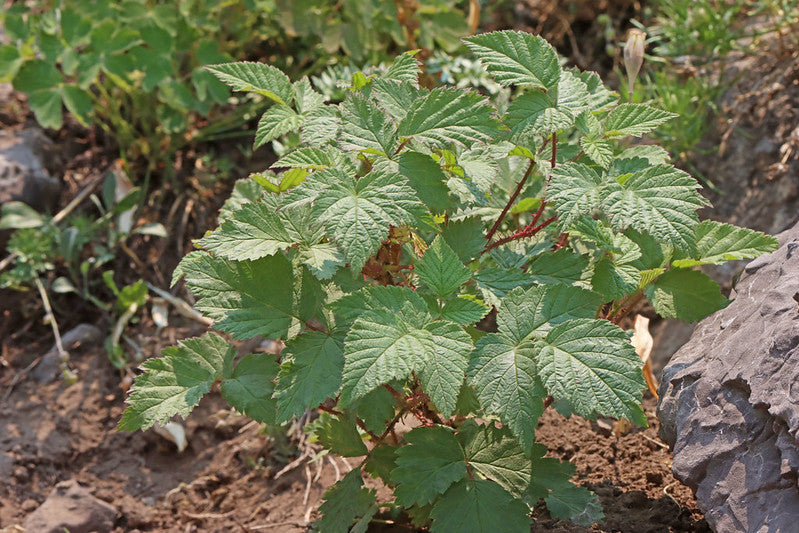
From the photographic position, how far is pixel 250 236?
1.63m

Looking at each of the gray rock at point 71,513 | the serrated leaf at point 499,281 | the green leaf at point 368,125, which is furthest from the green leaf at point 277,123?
the gray rock at point 71,513

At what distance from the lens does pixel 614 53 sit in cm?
344

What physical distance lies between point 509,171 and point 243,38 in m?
1.93

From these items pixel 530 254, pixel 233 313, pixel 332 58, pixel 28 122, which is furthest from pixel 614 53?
pixel 28 122

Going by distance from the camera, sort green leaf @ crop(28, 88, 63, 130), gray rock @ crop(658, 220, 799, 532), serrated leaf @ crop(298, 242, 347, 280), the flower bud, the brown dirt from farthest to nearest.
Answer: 1. green leaf @ crop(28, 88, 63, 130)
2. the brown dirt
3. the flower bud
4. serrated leaf @ crop(298, 242, 347, 280)
5. gray rock @ crop(658, 220, 799, 532)

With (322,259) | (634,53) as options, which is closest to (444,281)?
(322,259)

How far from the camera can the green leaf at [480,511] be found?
5.25ft

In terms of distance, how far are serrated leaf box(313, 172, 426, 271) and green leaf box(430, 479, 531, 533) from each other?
57 cm

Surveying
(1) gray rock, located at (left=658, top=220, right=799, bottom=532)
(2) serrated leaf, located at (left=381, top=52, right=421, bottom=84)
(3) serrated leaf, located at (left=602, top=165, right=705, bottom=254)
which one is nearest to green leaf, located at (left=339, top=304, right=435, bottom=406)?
(3) serrated leaf, located at (left=602, top=165, right=705, bottom=254)

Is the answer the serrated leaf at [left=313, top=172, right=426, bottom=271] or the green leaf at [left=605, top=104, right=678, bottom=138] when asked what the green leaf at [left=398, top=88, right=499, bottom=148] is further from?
the green leaf at [left=605, top=104, right=678, bottom=138]

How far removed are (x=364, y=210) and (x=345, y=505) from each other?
2.49 feet

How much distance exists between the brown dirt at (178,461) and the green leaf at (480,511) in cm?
40

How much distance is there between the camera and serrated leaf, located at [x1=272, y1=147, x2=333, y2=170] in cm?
165

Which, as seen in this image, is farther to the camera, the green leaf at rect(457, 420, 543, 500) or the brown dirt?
the brown dirt
